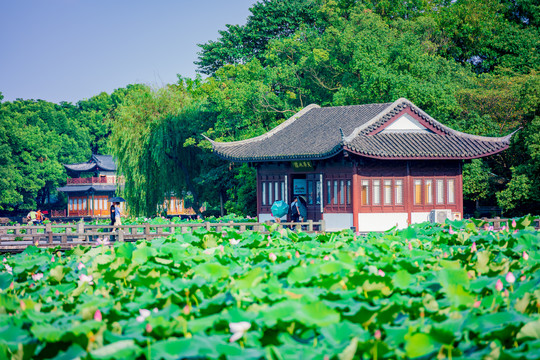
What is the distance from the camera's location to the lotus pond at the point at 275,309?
331 centimetres

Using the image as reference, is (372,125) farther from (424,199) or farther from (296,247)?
(296,247)

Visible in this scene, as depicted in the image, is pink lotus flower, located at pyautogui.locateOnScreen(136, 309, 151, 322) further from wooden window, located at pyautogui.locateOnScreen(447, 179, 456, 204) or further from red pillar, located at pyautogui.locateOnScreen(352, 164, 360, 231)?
wooden window, located at pyautogui.locateOnScreen(447, 179, 456, 204)

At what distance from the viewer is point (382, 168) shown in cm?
2095

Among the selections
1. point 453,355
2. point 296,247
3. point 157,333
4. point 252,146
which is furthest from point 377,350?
point 252,146

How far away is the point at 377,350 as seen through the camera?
10.6ft

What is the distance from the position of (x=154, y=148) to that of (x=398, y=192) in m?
13.8

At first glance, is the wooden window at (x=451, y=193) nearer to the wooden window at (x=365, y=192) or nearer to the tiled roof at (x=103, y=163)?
the wooden window at (x=365, y=192)

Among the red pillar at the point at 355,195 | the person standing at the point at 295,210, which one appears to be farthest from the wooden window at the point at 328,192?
the red pillar at the point at 355,195

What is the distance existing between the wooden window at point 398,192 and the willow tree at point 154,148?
1235 cm

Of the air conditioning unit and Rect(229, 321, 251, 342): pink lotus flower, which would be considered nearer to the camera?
Rect(229, 321, 251, 342): pink lotus flower

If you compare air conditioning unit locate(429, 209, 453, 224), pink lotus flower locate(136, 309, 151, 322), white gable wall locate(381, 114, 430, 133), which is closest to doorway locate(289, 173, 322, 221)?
white gable wall locate(381, 114, 430, 133)

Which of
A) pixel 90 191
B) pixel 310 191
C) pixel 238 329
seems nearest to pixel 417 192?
pixel 310 191

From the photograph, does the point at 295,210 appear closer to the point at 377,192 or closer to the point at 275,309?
the point at 377,192

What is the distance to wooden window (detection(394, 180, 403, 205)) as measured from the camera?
20991mm
